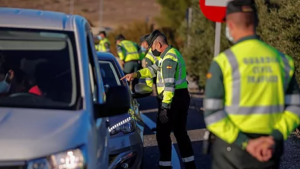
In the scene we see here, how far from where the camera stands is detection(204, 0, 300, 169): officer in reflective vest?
4.48 meters

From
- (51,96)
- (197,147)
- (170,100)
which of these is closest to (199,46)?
(197,147)

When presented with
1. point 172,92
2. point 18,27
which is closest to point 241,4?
point 18,27

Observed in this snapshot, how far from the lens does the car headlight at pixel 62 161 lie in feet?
14.2

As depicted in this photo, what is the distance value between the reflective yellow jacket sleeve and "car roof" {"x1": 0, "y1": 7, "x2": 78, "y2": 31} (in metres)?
1.49

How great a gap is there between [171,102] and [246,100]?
381cm

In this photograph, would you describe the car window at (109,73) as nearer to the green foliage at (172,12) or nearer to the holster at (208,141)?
the holster at (208,141)

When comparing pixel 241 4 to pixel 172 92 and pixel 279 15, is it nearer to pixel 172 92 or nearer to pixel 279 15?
pixel 172 92

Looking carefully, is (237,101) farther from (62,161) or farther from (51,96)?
(51,96)

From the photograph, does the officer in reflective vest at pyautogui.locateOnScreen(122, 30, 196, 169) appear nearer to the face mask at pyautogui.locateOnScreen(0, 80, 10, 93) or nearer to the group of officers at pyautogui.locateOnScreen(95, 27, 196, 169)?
the group of officers at pyautogui.locateOnScreen(95, 27, 196, 169)

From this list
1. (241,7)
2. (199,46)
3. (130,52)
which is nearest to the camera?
(241,7)

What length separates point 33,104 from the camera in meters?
5.03

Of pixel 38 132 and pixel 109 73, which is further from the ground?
pixel 38 132

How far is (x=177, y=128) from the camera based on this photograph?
8523 millimetres

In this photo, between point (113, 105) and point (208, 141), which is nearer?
point (208, 141)
